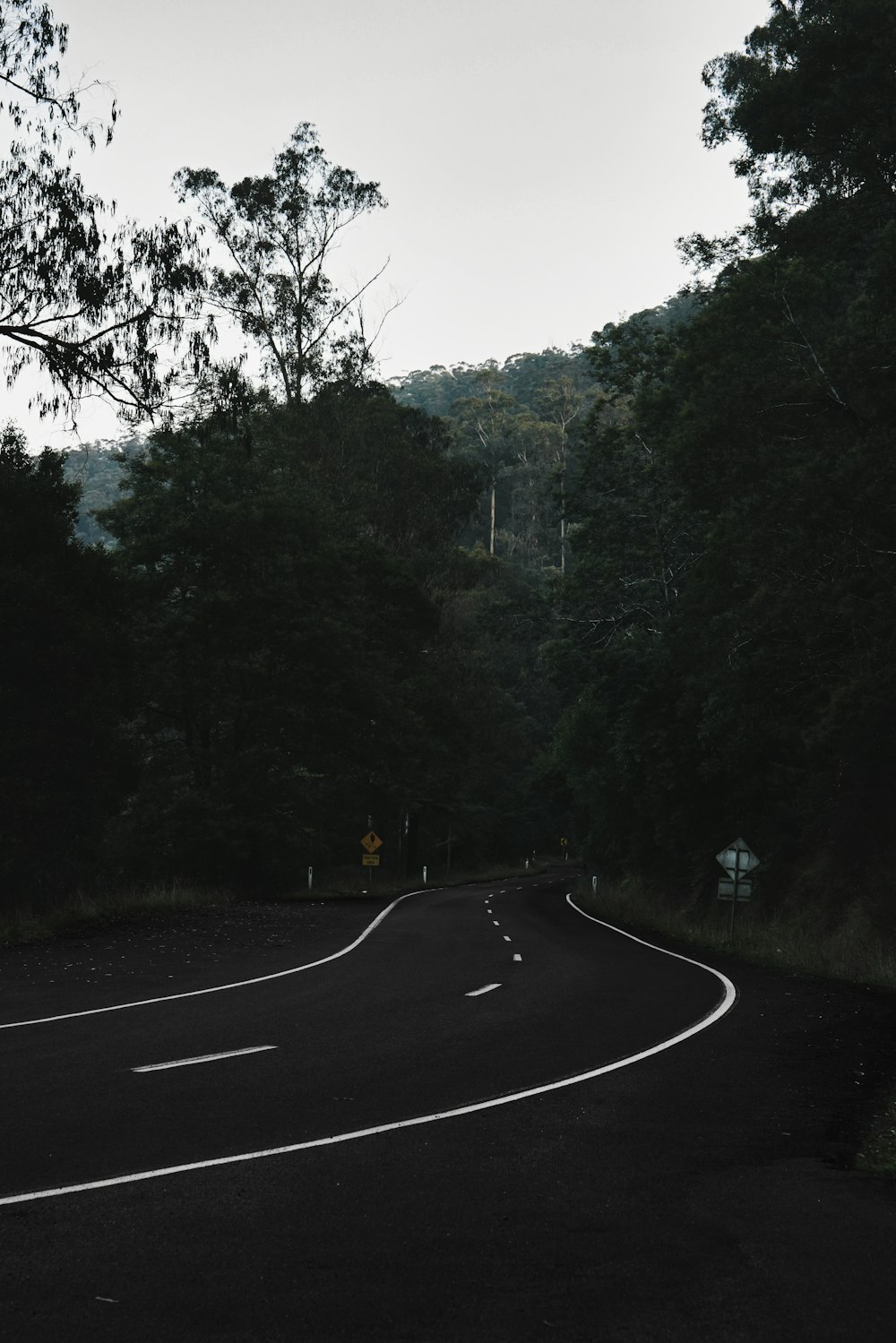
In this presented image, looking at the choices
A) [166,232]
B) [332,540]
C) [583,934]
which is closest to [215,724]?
[332,540]

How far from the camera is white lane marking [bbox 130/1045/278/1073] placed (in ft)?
35.2

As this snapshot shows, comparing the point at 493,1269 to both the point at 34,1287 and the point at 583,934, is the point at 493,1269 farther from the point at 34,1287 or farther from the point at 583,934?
the point at 583,934

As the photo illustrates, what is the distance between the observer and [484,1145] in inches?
338

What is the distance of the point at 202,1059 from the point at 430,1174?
403 cm

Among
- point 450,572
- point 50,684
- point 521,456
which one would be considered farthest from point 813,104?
point 521,456

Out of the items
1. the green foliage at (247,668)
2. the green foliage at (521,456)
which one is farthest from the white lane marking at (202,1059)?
the green foliage at (521,456)

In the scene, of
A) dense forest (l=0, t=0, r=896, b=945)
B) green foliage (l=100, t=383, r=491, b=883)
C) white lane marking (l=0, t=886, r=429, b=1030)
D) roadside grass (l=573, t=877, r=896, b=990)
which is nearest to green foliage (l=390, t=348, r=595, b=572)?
dense forest (l=0, t=0, r=896, b=945)

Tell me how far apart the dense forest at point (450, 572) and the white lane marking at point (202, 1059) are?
1277 cm

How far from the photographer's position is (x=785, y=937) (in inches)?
1137

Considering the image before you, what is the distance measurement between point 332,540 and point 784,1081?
126 ft

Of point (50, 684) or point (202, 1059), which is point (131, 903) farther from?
point (202, 1059)

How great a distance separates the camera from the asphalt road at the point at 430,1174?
5.52 metres

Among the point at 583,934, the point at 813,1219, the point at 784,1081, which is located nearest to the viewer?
the point at 813,1219

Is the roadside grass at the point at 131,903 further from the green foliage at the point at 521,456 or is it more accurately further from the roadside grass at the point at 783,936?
the green foliage at the point at 521,456
